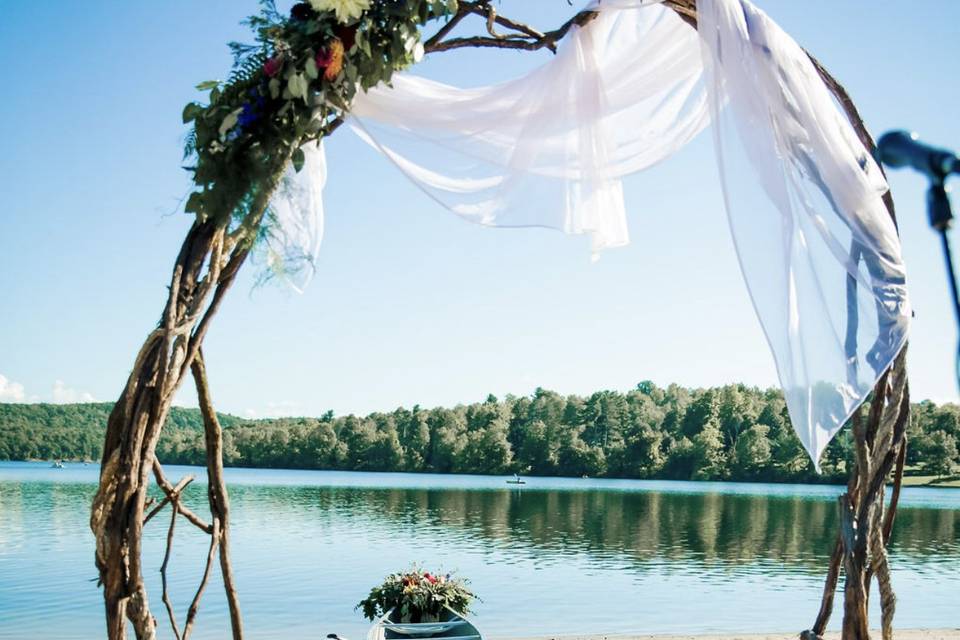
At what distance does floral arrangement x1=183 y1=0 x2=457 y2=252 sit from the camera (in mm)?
2682

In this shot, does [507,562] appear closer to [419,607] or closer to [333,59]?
[419,607]

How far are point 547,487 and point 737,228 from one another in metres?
45.3

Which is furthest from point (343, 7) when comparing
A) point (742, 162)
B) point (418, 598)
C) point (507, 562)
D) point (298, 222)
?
point (507, 562)

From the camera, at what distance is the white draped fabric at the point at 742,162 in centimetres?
301

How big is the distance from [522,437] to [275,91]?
5852cm

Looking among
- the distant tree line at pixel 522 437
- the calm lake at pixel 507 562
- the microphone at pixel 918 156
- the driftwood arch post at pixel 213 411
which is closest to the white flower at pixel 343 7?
the driftwood arch post at pixel 213 411

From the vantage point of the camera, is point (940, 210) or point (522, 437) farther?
point (522, 437)

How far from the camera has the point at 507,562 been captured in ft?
59.0

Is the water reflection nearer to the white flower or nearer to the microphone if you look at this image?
the white flower

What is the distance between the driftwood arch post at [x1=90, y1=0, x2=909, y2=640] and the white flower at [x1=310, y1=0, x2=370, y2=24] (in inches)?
7.3

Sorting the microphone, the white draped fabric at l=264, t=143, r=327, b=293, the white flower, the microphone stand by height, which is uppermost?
the white flower

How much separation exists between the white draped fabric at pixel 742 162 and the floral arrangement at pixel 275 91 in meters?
0.32

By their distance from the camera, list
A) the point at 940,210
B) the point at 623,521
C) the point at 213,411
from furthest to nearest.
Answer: the point at 623,521 → the point at 213,411 → the point at 940,210

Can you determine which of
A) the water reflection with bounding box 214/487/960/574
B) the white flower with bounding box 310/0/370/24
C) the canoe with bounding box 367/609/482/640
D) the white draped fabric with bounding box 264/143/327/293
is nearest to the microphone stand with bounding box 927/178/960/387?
the white flower with bounding box 310/0/370/24
